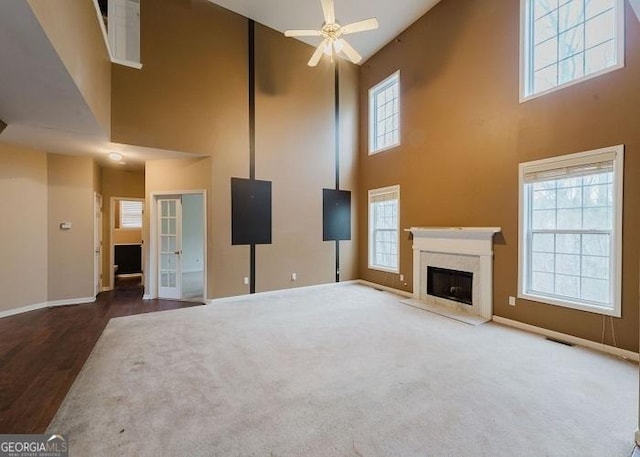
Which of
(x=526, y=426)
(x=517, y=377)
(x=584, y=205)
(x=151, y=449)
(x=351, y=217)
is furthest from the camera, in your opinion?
(x=351, y=217)

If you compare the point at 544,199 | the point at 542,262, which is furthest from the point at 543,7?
the point at 542,262

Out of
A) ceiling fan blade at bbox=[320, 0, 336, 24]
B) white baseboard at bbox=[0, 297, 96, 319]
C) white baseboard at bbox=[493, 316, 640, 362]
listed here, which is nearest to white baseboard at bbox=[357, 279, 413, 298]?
white baseboard at bbox=[493, 316, 640, 362]

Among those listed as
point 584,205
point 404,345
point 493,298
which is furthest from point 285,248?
point 584,205

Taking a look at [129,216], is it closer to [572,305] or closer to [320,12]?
[320,12]

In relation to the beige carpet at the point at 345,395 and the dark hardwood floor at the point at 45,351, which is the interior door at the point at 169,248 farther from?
the beige carpet at the point at 345,395

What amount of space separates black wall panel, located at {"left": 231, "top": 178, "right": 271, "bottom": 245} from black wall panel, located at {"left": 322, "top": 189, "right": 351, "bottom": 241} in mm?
1360

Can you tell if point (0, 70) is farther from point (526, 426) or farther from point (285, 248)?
point (526, 426)

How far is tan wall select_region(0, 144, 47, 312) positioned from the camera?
14.7ft

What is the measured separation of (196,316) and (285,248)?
7.06 ft

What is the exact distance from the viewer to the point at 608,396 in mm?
2395

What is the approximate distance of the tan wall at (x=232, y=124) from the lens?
15.5 feet

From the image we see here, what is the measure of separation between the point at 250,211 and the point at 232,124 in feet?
5.40

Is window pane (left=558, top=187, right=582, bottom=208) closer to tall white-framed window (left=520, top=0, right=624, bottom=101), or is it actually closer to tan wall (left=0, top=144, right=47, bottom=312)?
tall white-framed window (left=520, top=0, right=624, bottom=101)

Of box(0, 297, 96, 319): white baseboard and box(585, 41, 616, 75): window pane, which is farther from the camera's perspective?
box(0, 297, 96, 319): white baseboard
